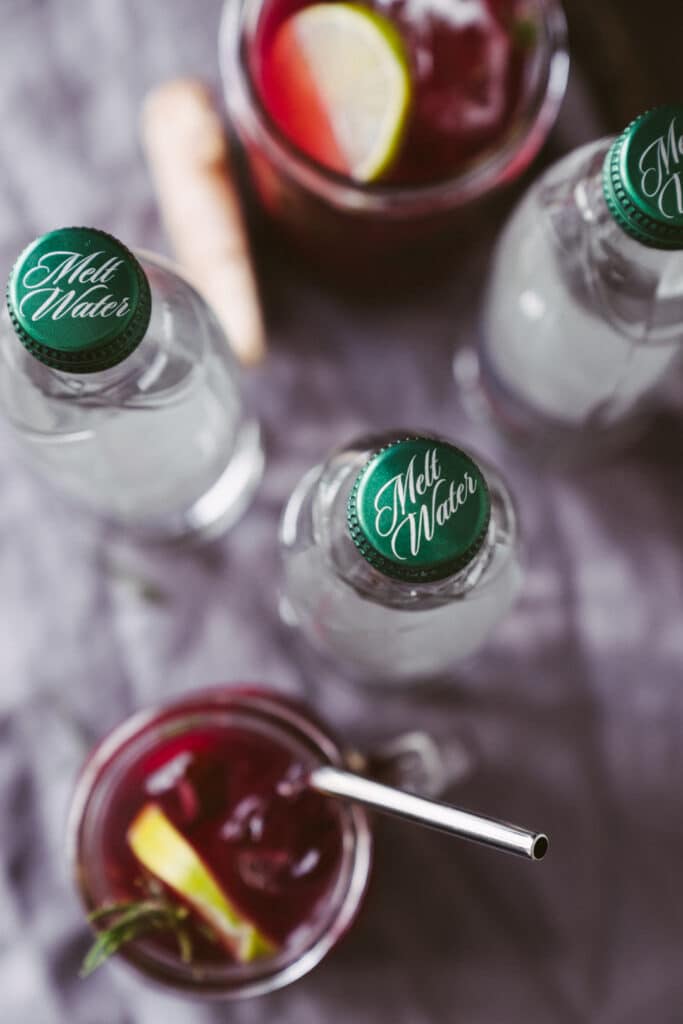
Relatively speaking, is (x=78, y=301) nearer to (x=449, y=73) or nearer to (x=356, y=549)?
(x=356, y=549)

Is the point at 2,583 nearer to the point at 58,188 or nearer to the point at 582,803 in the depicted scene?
the point at 58,188

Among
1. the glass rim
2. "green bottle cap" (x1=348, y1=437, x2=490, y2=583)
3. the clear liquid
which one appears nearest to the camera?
"green bottle cap" (x1=348, y1=437, x2=490, y2=583)

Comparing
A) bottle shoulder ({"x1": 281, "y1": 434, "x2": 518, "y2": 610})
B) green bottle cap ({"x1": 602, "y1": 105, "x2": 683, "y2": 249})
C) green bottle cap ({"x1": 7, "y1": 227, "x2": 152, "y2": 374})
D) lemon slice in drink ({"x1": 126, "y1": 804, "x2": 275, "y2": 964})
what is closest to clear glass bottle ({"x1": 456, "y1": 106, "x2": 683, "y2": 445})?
green bottle cap ({"x1": 602, "y1": 105, "x2": 683, "y2": 249})

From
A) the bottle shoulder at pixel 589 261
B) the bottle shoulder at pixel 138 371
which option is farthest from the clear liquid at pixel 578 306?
the bottle shoulder at pixel 138 371

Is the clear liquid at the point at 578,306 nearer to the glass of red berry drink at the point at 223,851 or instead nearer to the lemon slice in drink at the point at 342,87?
the lemon slice in drink at the point at 342,87

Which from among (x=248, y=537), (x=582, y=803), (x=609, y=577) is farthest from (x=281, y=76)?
(x=582, y=803)

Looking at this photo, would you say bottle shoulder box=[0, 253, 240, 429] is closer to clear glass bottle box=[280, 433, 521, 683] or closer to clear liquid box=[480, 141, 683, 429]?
clear glass bottle box=[280, 433, 521, 683]

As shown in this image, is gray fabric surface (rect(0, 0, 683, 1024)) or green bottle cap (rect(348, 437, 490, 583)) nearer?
green bottle cap (rect(348, 437, 490, 583))
